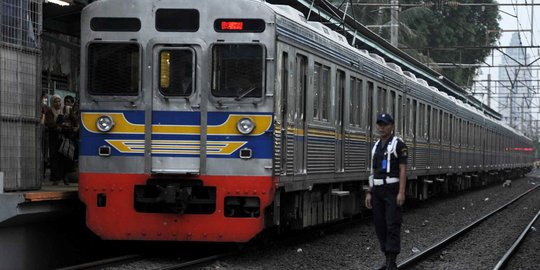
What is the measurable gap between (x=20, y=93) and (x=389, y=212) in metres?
4.30

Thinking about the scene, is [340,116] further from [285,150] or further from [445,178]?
[445,178]

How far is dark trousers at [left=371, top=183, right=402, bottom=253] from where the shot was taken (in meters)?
8.99

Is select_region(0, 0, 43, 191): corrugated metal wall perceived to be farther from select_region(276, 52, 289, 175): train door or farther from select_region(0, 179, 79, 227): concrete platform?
select_region(276, 52, 289, 175): train door

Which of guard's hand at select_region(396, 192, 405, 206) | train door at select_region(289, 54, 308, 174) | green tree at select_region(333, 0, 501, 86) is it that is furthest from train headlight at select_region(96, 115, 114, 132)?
green tree at select_region(333, 0, 501, 86)

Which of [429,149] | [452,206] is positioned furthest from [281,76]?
[452,206]

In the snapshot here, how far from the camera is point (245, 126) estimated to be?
394 inches

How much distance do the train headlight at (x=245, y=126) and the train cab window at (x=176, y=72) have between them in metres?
0.70

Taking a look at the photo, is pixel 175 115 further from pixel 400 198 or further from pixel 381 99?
pixel 381 99

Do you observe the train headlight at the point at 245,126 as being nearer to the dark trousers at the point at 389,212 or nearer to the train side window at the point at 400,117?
the dark trousers at the point at 389,212

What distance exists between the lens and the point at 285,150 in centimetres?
1062

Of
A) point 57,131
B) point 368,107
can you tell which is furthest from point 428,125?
point 57,131

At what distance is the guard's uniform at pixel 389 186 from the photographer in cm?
899

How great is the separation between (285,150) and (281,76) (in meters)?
0.91

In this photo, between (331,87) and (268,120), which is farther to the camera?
(331,87)
